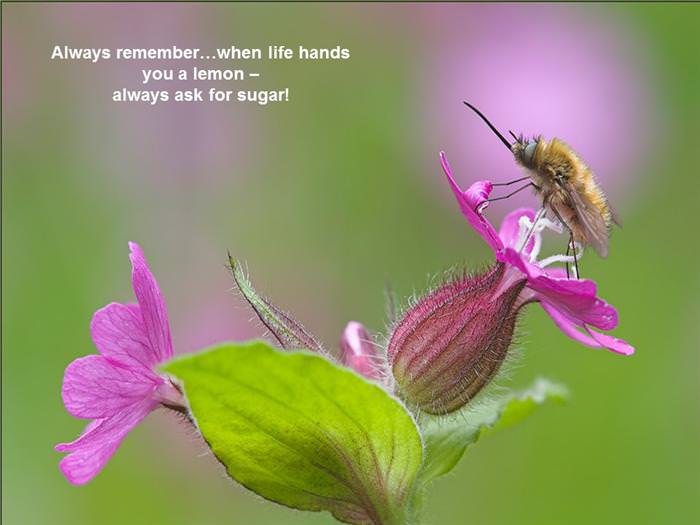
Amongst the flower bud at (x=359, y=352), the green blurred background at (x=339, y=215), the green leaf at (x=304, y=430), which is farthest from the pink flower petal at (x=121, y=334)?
the green blurred background at (x=339, y=215)

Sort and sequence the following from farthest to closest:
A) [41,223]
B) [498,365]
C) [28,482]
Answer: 1. [41,223]
2. [28,482]
3. [498,365]

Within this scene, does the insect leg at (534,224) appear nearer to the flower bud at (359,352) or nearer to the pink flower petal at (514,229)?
the pink flower petal at (514,229)

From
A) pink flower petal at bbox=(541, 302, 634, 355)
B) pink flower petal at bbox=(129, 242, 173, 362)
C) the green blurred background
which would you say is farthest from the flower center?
the green blurred background

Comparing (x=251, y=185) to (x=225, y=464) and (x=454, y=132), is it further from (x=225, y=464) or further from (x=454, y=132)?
(x=225, y=464)

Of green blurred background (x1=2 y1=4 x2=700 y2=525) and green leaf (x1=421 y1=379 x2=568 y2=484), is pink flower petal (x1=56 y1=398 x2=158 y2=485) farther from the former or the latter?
green blurred background (x1=2 y1=4 x2=700 y2=525)

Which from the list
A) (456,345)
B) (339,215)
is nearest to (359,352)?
(456,345)

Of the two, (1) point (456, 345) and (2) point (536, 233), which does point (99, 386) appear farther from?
(2) point (536, 233)

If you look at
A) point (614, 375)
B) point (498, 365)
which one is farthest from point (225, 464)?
point (614, 375)
